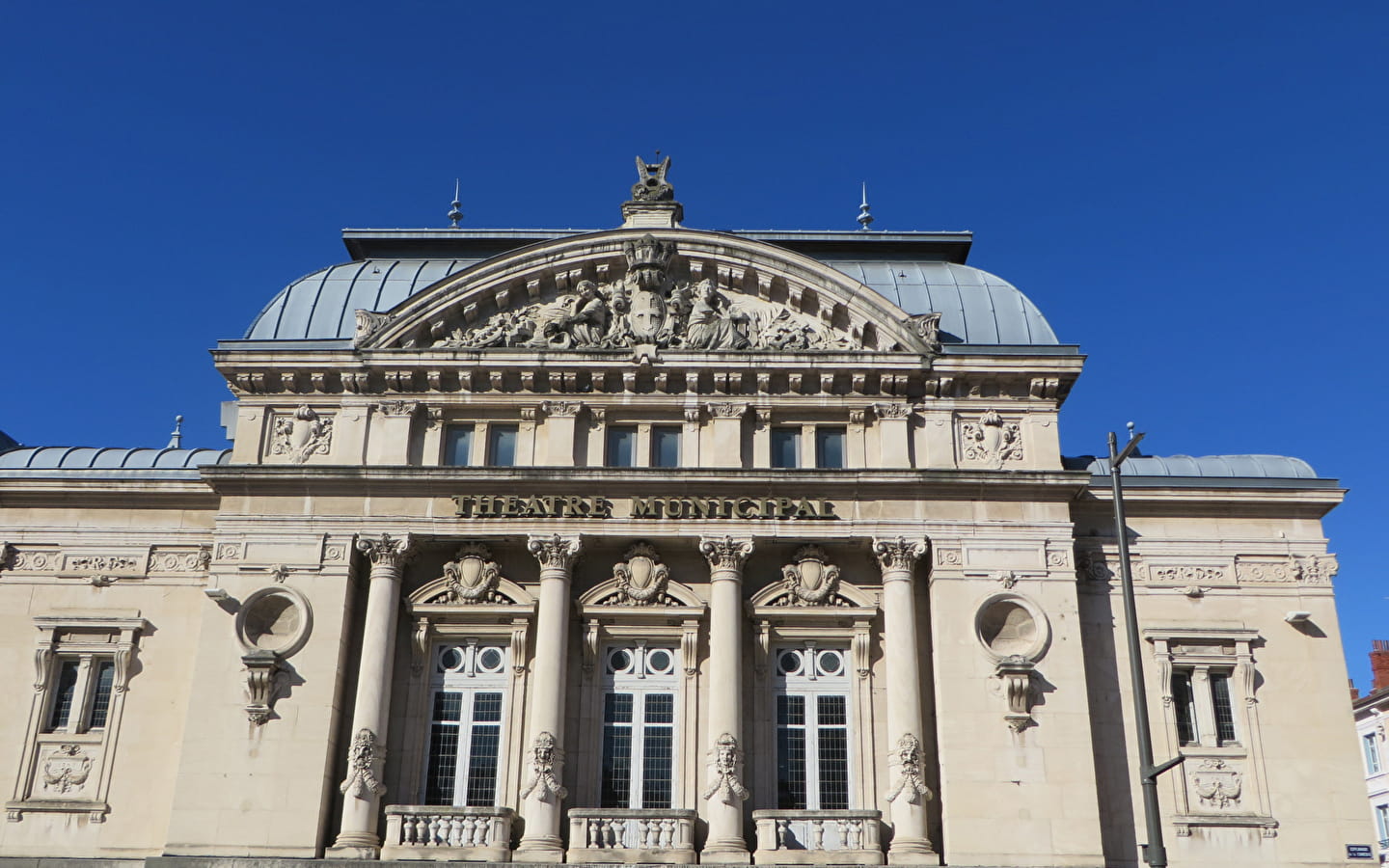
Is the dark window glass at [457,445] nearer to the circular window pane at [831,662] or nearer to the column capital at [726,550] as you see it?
the column capital at [726,550]

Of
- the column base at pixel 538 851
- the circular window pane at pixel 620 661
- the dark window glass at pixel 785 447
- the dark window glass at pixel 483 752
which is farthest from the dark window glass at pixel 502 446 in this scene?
the column base at pixel 538 851

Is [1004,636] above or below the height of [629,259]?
below

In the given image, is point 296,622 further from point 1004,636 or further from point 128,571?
point 1004,636

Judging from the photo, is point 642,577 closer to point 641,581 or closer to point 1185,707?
point 641,581

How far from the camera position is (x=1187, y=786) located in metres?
30.9

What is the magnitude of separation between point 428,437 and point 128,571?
26.8 feet

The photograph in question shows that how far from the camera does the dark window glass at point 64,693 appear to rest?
32.3 m

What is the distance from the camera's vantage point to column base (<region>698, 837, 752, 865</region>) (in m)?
28.4

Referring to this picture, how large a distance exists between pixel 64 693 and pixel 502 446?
12.1 meters

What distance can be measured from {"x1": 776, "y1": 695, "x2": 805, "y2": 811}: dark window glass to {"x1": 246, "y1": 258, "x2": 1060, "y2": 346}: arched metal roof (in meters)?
9.99

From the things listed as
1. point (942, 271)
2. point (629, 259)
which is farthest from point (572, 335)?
point (942, 271)

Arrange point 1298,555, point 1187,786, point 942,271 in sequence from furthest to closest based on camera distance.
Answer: point 942,271 → point 1298,555 → point 1187,786

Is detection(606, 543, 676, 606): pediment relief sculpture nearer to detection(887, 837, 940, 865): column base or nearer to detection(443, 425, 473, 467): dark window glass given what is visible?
detection(443, 425, 473, 467): dark window glass

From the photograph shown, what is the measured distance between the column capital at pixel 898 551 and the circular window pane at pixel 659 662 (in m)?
5.49
